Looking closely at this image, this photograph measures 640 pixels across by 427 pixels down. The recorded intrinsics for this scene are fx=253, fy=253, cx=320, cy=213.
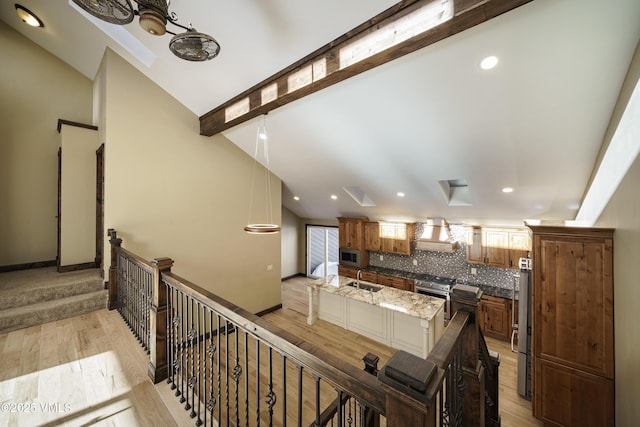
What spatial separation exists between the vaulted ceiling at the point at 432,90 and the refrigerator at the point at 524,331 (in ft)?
4.70

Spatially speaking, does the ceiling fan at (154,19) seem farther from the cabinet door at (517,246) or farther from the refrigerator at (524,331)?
the cabinet door at (517,246)

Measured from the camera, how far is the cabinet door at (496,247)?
543cm

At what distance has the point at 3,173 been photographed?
4.30m

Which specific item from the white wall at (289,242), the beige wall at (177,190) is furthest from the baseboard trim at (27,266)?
the white wall at (289,242)

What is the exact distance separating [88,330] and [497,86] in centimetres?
534

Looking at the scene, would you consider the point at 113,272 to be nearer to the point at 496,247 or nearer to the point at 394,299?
the point at 394,299

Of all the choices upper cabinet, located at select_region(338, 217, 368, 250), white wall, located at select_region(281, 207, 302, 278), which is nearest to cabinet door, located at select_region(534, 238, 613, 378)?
upper cabinet, located at select_region(338, 217, 368, 250)

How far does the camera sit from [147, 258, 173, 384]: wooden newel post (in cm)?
227

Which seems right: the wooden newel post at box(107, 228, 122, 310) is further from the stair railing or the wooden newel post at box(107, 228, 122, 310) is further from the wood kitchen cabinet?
the wood kitchen cabinet

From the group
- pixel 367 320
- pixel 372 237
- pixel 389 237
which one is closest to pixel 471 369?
pixel 367 320

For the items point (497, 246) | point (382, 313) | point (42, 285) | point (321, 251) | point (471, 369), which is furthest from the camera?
point (321, 251)

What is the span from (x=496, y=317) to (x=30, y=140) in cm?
957

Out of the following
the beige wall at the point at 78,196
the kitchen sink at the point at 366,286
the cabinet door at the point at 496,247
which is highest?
the beige wall at the point at 78,196

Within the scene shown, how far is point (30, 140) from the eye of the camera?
4488 millimetres
